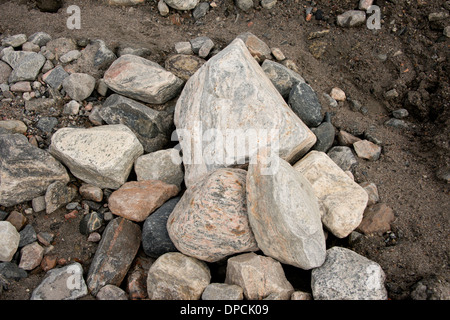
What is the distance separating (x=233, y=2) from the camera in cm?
415

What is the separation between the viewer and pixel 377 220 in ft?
8.94

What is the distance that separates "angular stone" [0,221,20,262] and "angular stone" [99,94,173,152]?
45.3 inches

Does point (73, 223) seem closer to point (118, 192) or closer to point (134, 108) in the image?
point (118, 192)

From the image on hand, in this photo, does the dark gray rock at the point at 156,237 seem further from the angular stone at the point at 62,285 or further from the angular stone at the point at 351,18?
the angular stone at the point at 351,18

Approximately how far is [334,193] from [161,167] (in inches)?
56.1

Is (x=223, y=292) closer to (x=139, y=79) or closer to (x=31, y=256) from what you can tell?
(x=31, y=256)

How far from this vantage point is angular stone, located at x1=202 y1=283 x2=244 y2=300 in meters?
2.32

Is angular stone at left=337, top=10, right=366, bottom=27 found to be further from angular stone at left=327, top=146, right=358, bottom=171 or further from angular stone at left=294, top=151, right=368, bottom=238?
angular stone at left=294, top=151, right=368, bottom=238

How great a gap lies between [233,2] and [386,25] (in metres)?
1.68

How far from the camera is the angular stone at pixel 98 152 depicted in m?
2.84

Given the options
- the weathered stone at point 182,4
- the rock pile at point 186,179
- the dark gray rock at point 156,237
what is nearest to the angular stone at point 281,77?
the rock pile at point 186,179

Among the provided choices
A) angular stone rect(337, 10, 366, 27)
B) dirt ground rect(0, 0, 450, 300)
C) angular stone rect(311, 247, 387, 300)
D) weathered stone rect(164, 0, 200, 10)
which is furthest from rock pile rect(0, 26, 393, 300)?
angular stone rect(337, 10, 366, 27)

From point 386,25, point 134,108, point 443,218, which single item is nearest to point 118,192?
point 134,108

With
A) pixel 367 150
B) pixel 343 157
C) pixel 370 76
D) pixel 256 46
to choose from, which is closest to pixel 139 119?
pixel 256 46
